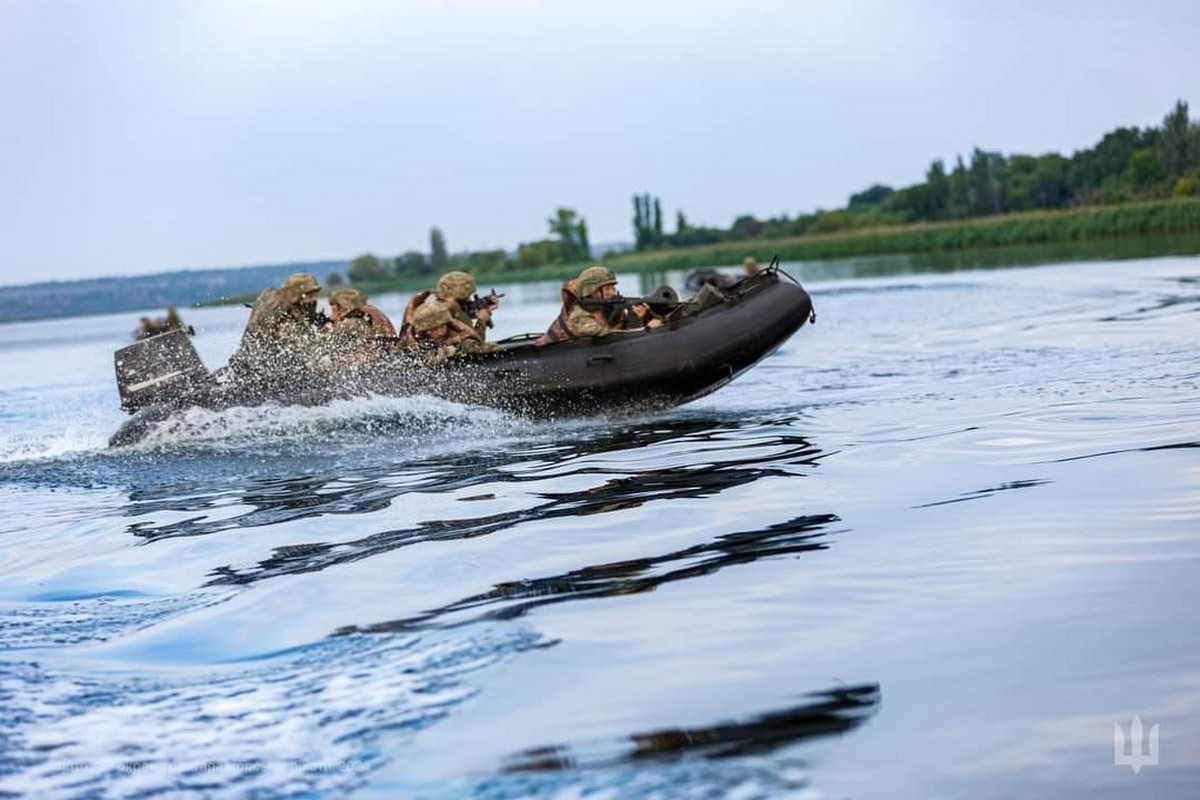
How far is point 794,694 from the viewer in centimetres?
548

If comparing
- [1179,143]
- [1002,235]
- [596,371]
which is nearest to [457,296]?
[596,371]

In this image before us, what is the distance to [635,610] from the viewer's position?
6855 mm

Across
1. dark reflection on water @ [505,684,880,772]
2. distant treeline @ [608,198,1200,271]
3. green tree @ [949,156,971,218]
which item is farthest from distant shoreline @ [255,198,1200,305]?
dark reflection on water @ [505,684,880,772]

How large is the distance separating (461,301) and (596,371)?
5.71 feet

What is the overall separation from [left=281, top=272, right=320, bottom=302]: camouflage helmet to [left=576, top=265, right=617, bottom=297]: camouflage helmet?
10.2 feet

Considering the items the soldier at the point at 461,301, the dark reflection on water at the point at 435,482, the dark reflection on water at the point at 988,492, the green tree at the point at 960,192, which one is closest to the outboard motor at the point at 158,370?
the soldier at the point at 461,301

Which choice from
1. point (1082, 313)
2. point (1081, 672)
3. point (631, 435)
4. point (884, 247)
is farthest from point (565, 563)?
point (884, 247)

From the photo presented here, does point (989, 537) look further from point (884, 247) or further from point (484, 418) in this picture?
point (884, 247)

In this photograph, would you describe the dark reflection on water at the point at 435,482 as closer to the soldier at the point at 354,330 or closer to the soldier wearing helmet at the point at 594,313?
the soldier wearing helmet at the point at 594,313

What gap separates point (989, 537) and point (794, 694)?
107 inches

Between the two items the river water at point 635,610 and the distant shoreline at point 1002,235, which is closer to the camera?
the river water at point 635,610

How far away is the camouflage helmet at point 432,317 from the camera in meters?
14.8

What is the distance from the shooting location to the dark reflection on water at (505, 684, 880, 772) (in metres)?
4.95

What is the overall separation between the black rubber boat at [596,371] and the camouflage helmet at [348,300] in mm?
1000
